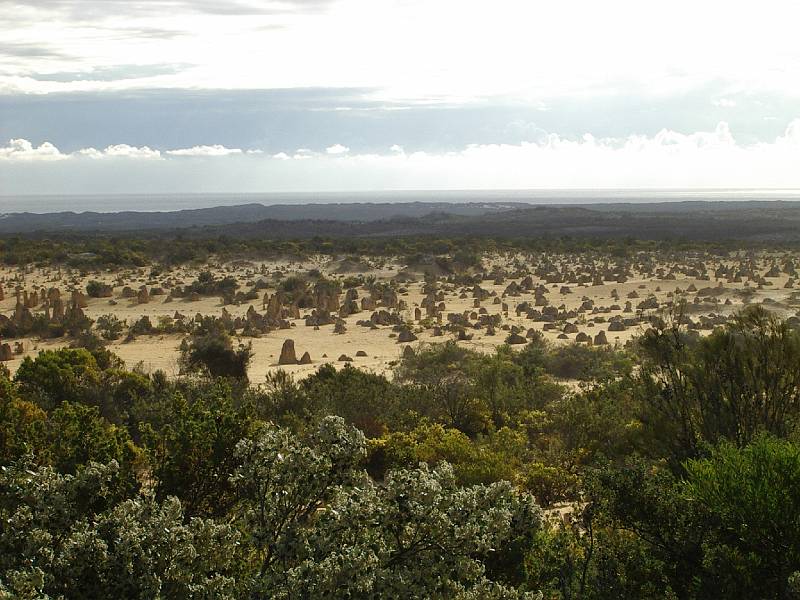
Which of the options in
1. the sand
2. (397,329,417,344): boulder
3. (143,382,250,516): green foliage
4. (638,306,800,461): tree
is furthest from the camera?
(397,329,417,344): boulder

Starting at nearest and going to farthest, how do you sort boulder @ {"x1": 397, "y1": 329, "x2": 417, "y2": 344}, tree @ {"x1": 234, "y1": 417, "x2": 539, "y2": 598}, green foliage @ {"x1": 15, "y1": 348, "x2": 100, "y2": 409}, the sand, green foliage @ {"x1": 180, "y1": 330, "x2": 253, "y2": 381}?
1. tree @ {"x1": 234, "y1": 417, "x2": 539, "y2": 598}
2. green foliage @ {"x1": 15, "y1": 348, "x2": 100, "y2": 409}
3. green foliage @ {"x1": 180, "y1": 330, "x2": 253, "y2": 381}
4. the sand
5. boulder @ {"x1": 397, "y1": 329, "x2": 417, "y2": 344}

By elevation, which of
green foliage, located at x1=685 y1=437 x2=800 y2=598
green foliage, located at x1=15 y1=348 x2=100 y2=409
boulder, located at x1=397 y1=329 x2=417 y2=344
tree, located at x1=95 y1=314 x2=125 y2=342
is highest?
green foliage, located at x1=685 y1=437 x2=800 y2=598

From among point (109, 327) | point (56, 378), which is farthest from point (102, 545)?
point (109, 327)

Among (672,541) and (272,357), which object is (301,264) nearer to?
(272,357)

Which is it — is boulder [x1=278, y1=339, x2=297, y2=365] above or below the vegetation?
below

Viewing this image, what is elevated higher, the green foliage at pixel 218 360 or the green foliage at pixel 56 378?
the green foliage at pixel 56 378

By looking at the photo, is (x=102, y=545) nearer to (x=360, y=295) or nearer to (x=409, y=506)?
(x=409, y=506)

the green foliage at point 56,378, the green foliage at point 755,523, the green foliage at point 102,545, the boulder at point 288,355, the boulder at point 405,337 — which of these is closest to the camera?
the green foliage at point 102,545

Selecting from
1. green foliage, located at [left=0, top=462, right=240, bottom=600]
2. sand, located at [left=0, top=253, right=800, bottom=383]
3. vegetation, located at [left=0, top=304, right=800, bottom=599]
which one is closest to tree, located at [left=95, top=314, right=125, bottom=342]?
sand, located at [left=0, top=253, right=800, bottom=383]

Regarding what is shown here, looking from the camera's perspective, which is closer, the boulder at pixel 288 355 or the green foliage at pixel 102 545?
the green foliage at pixel 102 545

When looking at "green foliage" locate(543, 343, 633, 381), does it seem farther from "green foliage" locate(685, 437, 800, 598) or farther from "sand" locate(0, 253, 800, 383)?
"green foliage" locate(685, 437, 800, 598)

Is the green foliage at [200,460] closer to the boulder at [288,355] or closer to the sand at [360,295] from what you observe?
the sand at [360,295]

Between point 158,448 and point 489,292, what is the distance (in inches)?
1229

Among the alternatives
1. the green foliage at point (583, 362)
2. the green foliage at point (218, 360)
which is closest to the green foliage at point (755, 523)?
the green foliage at point (583, 362)
